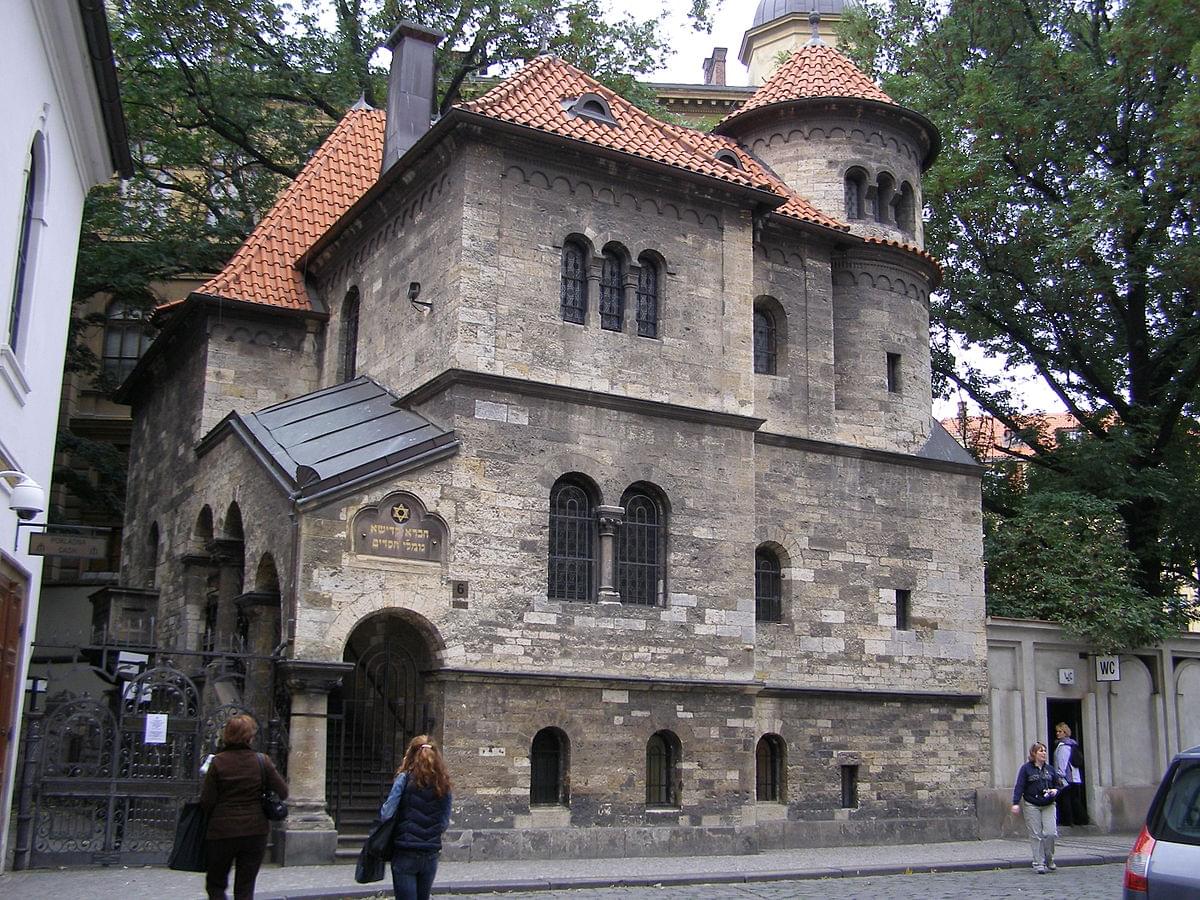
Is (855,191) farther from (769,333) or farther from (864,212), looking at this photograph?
(769,333)

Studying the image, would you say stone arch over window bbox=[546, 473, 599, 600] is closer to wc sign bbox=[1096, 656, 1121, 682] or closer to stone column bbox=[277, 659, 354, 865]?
stone column bbox=[277, 659, 354, 865]

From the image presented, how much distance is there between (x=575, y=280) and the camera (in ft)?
61.3

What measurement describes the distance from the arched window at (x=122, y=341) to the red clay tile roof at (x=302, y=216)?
480 inches

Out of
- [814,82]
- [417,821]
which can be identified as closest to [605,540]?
[417,821]

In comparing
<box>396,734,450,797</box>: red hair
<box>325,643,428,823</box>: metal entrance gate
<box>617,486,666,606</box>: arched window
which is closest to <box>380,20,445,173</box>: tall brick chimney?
<box>617,486,666,606</box>: arched window

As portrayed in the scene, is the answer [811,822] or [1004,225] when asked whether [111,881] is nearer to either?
[811,822]

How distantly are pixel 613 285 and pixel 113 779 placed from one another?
30.8ft

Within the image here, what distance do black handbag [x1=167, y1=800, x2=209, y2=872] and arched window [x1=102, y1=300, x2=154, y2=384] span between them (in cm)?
2787

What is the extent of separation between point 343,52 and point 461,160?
14.4m

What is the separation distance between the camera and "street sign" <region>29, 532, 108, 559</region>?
44.0ft

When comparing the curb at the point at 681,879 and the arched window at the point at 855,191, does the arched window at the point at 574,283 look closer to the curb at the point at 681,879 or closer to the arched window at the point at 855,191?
the arched window at the point at 855,191

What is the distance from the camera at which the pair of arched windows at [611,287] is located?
1855cm

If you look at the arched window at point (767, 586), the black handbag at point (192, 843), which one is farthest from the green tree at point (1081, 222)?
the black handbag at point (192, 843)

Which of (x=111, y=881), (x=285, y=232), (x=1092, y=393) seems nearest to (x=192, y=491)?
(x=285, y=232)
